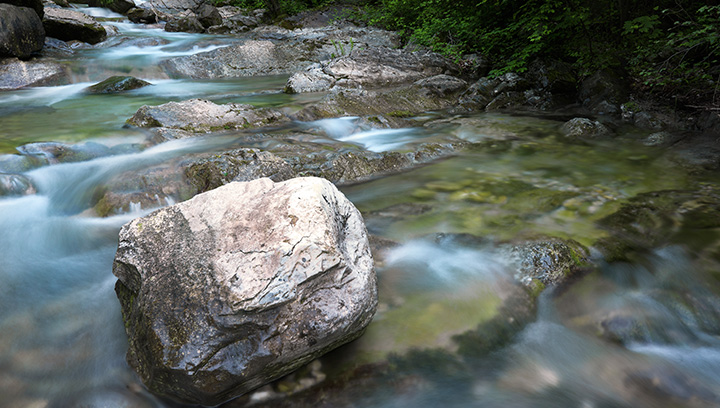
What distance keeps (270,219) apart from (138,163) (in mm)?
3209

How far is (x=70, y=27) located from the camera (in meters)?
11.8

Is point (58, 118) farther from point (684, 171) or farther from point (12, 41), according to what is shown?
point (684, 171)

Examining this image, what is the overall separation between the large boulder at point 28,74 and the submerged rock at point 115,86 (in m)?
1.28

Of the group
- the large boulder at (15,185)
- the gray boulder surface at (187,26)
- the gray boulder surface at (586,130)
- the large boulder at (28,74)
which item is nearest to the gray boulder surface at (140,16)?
the gray boulder surface at (187,26)

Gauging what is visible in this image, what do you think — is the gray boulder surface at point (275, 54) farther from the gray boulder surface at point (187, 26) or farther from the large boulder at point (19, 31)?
the gray boulder surface at point (187, 26)

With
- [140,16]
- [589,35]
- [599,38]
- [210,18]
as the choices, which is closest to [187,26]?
[210,18]

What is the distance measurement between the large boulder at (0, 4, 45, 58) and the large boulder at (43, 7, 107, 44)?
1651mm

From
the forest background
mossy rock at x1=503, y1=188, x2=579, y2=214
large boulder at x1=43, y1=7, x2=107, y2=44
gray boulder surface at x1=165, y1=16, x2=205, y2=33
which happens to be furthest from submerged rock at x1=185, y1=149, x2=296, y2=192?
gray boulder surface at x1=165, y1=16, x2=205, y2=33

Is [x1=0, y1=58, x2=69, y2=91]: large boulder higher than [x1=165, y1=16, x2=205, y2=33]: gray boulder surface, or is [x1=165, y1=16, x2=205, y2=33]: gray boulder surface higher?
[x1=165, y1=16, x2=205, y2=33]: gray boulder surface

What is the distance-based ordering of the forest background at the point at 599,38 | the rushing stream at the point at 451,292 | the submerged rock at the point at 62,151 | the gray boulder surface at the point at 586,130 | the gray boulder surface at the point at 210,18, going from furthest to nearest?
the gray boulder surface at the point at 210,18
the gray boulder surface at the point at 586,130
the forest background at the point at 599,38
the submerged rock at the point at 62,151
the rushing stream at the point at 451,292

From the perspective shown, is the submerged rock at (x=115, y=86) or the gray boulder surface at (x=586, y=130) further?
the submerged rock at (x=115, y=86)

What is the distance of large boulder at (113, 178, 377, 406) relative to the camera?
189 centimetres

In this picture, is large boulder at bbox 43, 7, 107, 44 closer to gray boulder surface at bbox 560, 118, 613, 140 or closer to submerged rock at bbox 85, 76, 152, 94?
submerged rock at bbox 85, 76, 152, 94

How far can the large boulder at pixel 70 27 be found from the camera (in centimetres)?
1144
